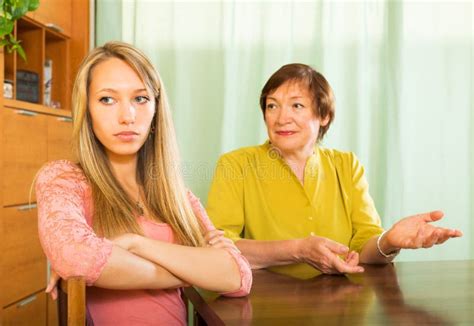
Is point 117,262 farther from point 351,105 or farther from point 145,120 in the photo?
point 351,105

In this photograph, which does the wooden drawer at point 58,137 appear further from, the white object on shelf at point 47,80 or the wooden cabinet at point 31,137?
the white object on shelf at point 47,80

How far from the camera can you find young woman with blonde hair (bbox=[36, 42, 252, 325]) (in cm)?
103

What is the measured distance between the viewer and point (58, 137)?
8.45ft

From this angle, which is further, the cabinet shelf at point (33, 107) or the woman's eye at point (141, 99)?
the cabinet shelf at point (33, 107)

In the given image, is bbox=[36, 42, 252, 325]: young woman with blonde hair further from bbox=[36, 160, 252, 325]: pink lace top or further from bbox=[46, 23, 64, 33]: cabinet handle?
bbox=[46, 23, 64, 33]: cabinet handle

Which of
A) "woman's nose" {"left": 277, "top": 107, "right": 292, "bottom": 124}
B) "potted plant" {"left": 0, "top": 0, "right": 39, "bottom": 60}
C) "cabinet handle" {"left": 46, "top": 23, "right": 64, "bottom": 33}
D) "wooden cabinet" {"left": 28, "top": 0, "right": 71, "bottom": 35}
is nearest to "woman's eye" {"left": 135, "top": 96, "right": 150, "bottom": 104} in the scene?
"woman's nose" {"left": 277, "top": 107, "right": 292, "bottom": 124}

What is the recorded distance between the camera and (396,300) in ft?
3.57

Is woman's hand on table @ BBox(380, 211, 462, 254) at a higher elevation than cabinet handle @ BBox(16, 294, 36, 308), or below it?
higher

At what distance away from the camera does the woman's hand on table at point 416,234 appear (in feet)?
4.58

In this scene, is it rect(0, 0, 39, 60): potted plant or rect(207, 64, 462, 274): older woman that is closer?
rect(207, 64, 462, 274): older woman

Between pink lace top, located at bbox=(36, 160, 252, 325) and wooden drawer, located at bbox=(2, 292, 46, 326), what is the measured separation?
45.6 inches

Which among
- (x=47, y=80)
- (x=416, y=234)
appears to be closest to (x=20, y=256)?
(x=47, y=80)

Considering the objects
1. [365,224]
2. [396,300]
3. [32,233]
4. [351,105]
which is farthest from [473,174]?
[32,233]

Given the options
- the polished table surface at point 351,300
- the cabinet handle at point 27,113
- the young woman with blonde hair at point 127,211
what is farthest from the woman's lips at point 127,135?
the cabinet handle at point 27,113
